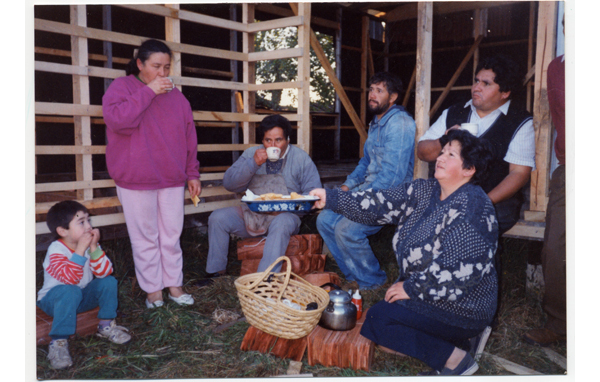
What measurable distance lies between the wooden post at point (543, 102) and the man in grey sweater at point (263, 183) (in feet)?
5.70

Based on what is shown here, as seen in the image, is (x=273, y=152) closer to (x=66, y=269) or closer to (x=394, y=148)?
(x=394, y=148)

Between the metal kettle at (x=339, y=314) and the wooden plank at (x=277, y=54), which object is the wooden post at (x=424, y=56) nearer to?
the wooden plank at (x=277, y=54)

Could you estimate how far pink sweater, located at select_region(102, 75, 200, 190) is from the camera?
3.11 m

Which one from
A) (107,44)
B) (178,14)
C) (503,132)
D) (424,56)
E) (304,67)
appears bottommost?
(503,132)

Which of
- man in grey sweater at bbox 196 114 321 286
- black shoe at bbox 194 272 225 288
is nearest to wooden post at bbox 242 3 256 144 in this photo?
man in grey sweater at bbox 196 114 321 286

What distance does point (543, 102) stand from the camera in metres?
3.22

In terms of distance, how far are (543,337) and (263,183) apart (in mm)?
2471

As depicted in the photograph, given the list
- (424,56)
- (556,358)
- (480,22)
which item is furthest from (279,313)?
(480,22)

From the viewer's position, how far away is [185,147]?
3.54 metres

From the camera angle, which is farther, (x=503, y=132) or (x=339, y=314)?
(x=503, y=132)

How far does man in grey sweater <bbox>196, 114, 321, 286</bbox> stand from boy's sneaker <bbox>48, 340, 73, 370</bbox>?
1.37m

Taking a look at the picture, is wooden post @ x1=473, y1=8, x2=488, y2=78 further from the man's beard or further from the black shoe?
the black shoe

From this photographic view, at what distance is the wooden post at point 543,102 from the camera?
316 cm
